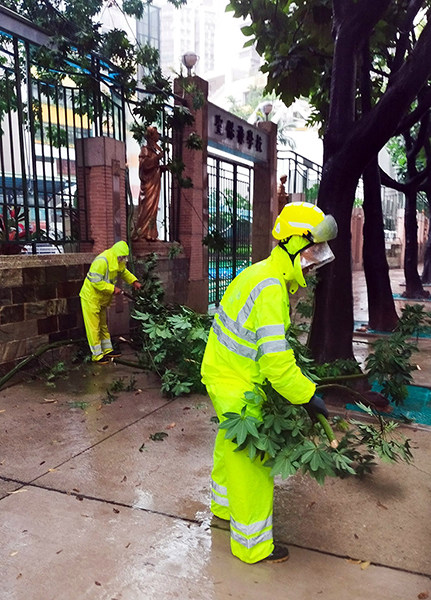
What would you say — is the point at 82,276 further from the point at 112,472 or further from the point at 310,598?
the point at 310,598

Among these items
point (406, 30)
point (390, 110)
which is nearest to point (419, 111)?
point (406, 30)

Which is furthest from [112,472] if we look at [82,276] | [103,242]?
[103,242]

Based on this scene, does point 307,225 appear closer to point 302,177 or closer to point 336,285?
point 336,285

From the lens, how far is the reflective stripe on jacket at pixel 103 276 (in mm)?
6066

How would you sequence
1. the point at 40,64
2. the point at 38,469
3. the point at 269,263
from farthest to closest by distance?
1. the point at 40,64
2. the point at 38,469
3. the point at 269,263

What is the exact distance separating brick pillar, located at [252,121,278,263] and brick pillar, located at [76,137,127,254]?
6.15 m

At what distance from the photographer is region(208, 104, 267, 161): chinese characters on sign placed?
9.77m

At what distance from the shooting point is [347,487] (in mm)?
3238

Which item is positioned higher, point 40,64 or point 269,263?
point 40,64

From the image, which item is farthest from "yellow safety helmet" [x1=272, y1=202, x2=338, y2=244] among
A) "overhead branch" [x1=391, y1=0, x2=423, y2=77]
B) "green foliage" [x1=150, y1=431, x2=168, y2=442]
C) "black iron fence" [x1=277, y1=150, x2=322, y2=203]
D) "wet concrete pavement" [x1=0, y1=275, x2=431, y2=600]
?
"black iron fence" [x1=277, y1=150, x2=322, y2=203]

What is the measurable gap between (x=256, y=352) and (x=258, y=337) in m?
0.12

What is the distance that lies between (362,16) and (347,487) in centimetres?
452

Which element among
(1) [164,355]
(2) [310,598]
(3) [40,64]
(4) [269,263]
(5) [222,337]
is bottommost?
(2) [310,598]

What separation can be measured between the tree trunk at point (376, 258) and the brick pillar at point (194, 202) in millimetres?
2977
